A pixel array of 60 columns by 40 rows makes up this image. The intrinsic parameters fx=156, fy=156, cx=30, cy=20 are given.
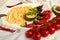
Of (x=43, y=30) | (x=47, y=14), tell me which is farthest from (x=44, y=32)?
(x=47, y=14)

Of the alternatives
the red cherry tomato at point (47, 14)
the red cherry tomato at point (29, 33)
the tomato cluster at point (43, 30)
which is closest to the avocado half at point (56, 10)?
the red cherry tomato at point (47, 14)

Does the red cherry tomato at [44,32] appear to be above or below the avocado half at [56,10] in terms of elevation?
below

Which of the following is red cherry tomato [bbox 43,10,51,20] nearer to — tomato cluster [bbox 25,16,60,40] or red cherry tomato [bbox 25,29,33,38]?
tomato cluster [bbox 25,16,60,40]

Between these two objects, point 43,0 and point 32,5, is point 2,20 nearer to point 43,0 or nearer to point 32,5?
point 32,5

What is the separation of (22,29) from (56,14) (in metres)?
0.31

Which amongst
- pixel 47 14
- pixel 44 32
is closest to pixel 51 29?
pixel 44 32

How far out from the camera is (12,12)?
1.21m

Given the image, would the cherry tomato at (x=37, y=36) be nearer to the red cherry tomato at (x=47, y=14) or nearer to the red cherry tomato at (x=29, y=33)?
the red cherry tomato at (x=29, y=33)

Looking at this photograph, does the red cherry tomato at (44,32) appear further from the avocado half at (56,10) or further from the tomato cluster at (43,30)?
the avocado half at (56,10)

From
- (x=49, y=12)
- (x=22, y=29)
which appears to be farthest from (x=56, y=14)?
(x=22, y=29)

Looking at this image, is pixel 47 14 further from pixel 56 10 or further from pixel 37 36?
pixel 37 36

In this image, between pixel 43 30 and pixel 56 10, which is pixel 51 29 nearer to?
pixel 43 30

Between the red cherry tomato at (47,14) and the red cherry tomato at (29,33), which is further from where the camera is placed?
the red cherry tomato at (47,14)

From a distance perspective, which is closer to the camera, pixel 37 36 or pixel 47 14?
pixel 37 36
